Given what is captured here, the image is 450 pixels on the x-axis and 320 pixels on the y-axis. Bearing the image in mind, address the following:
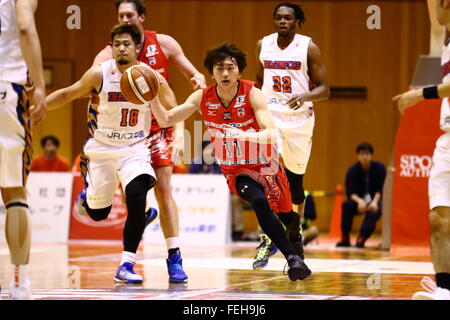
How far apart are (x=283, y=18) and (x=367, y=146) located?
5.31m

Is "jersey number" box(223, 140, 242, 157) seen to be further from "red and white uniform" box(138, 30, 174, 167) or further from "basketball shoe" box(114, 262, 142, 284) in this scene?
"basketball shoe" box(114, 262, 142, 284)

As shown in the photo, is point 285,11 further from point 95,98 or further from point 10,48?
point 10,48

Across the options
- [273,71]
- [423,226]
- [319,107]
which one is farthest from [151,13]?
[273,71]

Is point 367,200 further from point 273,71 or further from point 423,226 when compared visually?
point 273,71

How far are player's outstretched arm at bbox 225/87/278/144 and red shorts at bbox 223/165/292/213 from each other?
1.14 feet

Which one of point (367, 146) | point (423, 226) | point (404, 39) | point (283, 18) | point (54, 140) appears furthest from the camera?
point (404, 39)

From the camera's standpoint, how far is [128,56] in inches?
257

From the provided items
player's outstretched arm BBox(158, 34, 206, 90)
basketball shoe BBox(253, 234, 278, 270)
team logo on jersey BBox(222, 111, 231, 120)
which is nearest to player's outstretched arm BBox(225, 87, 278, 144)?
team logo on jersey BBox(222, 111, 231, 120)

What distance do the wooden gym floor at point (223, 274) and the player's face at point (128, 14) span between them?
7.09ft

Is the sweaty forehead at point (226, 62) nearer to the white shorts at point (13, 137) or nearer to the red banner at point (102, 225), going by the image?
the white shorts at point (13, 137)

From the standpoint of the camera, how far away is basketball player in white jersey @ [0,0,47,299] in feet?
15.3

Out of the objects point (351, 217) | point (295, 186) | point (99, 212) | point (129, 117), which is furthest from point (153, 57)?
point (351, 217)

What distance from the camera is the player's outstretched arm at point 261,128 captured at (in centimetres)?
600

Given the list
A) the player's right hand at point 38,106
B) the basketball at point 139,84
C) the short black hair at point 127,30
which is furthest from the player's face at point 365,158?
the player's right hand at point 38,106
